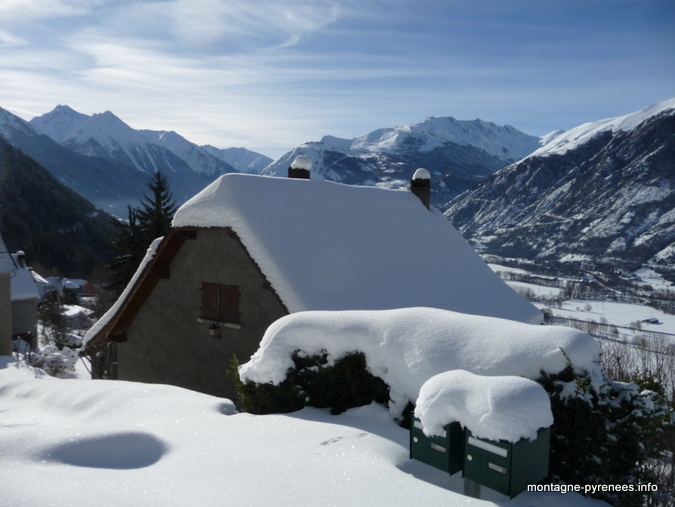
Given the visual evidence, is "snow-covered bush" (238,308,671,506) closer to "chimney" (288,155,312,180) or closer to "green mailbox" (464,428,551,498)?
"green mailbox" (464,428,551,498)

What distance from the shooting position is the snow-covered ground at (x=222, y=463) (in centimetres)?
373

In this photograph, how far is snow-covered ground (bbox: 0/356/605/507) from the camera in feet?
12.2

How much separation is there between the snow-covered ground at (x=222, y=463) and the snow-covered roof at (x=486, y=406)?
52 centimetres

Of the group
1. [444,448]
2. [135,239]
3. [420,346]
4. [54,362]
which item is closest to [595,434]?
[444,448]

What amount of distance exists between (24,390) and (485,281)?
35.3 feet

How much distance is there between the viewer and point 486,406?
3.92 metres

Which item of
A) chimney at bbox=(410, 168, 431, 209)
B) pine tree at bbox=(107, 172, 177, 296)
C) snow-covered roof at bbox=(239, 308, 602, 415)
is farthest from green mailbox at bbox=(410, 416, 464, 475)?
pine tree at bbox=(107, 172, 177, 296)

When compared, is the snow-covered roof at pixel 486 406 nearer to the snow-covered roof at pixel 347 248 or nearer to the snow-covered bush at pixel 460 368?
the snow-covered bush at pixel 460 368

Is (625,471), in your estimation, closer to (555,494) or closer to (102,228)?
(555,494)

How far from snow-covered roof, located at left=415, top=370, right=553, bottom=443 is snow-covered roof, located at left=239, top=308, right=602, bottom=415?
445mm

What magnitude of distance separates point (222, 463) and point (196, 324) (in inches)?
320

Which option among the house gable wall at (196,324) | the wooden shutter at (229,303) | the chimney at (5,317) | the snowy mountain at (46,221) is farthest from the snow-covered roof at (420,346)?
the snowy mountain at (46,221)

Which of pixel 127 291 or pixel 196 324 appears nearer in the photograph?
pixel 196 324

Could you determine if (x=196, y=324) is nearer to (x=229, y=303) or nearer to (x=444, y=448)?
(x=229, y=303)
